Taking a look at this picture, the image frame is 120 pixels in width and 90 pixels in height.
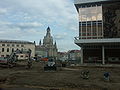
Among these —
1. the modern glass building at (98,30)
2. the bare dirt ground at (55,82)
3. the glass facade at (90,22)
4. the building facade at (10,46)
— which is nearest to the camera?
the bare dirt ground at (55,82)

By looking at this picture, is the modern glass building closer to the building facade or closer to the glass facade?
the glass facade

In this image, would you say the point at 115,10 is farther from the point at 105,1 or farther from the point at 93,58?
the point at 93,58

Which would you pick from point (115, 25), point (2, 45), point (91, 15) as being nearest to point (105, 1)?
point (91, 15)

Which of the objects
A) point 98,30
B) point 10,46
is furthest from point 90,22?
point 10,46

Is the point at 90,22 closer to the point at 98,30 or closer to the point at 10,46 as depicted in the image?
the point at 98,30

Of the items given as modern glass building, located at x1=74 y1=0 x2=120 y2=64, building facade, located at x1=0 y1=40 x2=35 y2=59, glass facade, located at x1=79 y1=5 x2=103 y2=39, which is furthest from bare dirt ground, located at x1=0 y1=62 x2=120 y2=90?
building facade, located at x1=0 y1=40 x2=35 y2=59

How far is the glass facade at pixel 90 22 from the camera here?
63.0 metres

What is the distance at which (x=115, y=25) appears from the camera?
68.5 metres

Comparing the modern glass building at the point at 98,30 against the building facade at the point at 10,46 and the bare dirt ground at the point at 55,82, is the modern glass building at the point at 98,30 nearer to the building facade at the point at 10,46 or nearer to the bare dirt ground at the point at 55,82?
the bare dirt ground at the point at 55,82

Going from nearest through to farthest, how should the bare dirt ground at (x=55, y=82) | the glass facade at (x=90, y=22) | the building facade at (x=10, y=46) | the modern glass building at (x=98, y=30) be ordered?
the bare dirt ground at (x=55, y=82)
the modern glass building at (x=98, y=30)
the glass facade at (x=90, y=22)
the building facade at (x=10, y=46)

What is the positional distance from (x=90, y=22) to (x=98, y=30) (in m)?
4.26

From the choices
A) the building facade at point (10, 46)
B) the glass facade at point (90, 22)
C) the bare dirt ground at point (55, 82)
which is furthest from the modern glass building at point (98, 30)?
the building facade at point (10, 46)

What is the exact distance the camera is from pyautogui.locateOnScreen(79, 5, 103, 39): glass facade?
63000 mm

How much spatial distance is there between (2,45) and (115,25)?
86.1 metres
